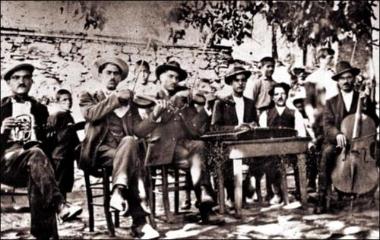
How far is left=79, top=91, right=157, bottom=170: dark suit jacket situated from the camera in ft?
13.9

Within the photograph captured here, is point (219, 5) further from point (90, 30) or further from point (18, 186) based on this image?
point (18, 186)

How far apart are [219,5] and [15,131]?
1794 mm

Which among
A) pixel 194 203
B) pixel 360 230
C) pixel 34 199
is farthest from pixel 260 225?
pixel 34 199

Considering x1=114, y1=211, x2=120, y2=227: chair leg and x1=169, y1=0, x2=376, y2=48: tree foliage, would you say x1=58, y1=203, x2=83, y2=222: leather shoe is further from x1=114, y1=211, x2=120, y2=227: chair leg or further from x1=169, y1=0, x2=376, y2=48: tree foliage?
x1=169, y1=0, x2=376, y2=48: tree foliage

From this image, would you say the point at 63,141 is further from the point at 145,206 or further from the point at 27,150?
the point at 145,206

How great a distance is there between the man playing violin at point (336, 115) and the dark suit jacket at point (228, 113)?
681mm

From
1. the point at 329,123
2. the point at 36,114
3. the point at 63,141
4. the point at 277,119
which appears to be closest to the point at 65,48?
the point at 36,114

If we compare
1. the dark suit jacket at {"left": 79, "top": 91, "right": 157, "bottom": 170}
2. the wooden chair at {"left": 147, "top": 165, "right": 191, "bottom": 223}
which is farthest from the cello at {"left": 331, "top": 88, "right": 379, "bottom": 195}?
the dark suit jacket at {"left": 79, "top": 91, "right": 157, "bottom": 170}

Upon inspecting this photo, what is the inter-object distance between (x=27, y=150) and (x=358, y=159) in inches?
A: 106

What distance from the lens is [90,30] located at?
14.0 ft

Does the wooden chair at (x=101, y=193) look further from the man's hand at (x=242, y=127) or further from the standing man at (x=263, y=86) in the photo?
the standing man at (x=263, y=86)

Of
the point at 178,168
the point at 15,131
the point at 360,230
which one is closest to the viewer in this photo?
the point at 15,131

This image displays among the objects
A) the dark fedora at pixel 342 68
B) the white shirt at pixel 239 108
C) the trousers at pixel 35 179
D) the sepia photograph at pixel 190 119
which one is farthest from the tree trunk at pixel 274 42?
the trousers at pixel 35 179

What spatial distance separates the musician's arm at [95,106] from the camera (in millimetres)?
4242
